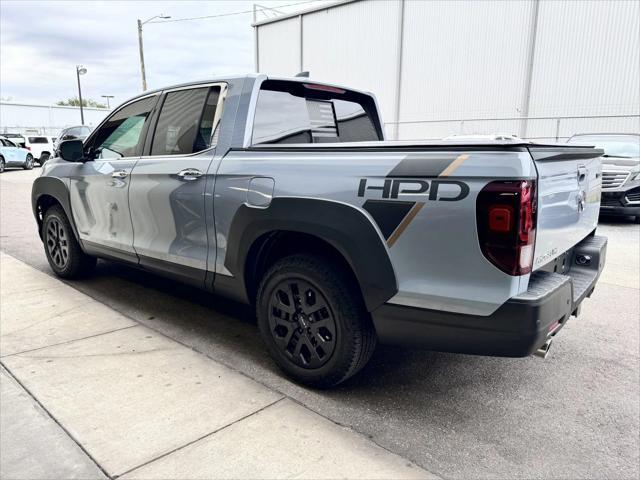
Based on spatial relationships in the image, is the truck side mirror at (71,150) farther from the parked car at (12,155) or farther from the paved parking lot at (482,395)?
the parked car at (12,155)

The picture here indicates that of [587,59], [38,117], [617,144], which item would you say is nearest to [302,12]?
[587,59]

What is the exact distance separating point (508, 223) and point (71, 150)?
3.93 m

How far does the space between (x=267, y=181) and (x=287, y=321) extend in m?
0.84

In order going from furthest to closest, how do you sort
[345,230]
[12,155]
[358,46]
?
[358,46]
[12,155]
[345,230]

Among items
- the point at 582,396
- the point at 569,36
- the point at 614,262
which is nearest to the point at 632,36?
the point at 569,36

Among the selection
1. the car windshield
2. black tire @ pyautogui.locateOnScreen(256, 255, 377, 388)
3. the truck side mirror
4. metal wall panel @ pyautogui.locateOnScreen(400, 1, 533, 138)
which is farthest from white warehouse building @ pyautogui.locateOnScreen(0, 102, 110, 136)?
black tire @ pyautogui.locateOnScreen(256, 255, 377, 388)

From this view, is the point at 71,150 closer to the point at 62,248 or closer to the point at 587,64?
the point at 62,248

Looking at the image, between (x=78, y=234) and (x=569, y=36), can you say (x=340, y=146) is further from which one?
(x=569, y=36)

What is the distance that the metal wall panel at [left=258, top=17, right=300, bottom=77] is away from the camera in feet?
91.0

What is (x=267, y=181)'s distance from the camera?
9.76ft

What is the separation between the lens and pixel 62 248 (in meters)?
5.24

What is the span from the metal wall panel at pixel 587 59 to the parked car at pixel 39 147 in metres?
23.4

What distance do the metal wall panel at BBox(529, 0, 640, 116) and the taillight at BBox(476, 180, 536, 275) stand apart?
58.7 ft

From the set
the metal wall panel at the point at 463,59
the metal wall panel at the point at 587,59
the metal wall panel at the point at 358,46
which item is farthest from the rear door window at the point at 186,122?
the metal wall panel at the point at 358,46
